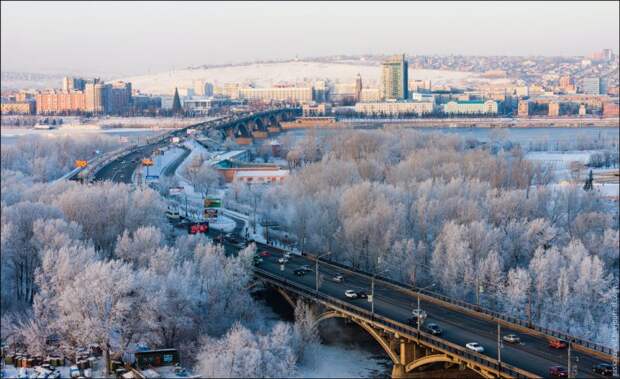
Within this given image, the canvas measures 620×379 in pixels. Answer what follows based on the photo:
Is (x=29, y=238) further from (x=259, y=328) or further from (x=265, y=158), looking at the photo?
(x=265, y=158)

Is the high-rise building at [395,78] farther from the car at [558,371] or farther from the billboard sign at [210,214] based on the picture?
the car at [558,371]

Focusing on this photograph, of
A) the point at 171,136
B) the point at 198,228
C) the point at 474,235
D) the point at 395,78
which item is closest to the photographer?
the point at 474,235

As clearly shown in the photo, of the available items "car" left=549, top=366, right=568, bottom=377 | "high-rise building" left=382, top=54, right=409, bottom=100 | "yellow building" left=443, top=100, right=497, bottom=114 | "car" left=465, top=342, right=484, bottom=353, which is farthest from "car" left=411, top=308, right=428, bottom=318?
"high-rise building" left=382, top=54, right=409, bottom=100

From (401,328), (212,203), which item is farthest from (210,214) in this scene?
(401,328)

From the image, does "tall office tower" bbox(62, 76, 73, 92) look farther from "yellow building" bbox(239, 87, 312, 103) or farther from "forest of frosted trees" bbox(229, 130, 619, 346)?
"forest of frosted trees" bbox(229, 130, 619, 346)

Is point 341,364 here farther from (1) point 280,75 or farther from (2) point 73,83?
(1) point 280,75

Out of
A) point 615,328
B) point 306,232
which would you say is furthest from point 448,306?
point 306,232

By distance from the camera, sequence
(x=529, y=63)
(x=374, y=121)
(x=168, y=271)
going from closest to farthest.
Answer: (x=168, y=271) → (x=374, y=121) → (x=529, y=63)
